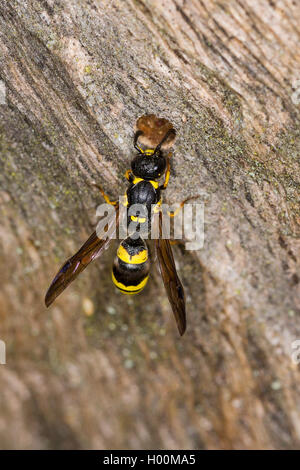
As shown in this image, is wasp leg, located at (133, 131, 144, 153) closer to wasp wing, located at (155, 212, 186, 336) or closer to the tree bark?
the tree bark

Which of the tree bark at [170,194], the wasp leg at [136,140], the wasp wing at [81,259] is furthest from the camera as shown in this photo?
the wasp wing at [81,259]

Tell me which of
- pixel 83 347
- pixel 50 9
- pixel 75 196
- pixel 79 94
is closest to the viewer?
pixel 50 9

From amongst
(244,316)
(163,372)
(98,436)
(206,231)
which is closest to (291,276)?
(244,316)

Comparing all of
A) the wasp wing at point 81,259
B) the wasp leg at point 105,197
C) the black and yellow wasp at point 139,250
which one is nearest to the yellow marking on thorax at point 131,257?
the black and yellow wasp at point 139,250

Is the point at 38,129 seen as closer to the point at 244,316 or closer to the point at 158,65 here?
the point at 158,65

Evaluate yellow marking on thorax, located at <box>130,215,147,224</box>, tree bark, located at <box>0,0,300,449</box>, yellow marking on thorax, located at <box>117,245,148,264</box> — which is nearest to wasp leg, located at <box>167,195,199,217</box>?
tree bark, located at <box>0,0,300,449</box>

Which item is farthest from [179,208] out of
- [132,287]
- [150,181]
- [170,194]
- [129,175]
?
[132,287]

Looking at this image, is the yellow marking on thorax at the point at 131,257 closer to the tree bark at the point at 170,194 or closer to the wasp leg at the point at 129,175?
the tree bark at the point at 170,194

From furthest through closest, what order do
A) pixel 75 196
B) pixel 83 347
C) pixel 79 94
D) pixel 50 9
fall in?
pixel 83 347 → pixel 75 196 → pixel 79 94 → pixel 50 9

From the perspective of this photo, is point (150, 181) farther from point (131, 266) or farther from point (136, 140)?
point (131, 266)
